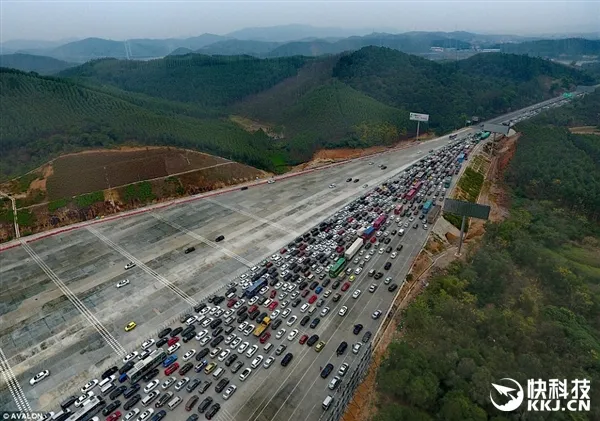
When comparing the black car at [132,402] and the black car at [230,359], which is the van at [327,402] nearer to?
the black car at [230,359]

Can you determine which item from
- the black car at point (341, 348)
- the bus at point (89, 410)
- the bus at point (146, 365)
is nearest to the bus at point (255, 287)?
the bus at point (146, 365)

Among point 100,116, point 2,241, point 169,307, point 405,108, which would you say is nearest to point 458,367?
point 169,307

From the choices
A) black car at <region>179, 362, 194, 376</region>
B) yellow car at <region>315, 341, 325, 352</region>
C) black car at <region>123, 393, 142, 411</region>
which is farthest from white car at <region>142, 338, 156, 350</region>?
yellow car at <region>315, 341, 325, 352</region>

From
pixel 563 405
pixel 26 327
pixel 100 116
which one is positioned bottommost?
pixel 26 327

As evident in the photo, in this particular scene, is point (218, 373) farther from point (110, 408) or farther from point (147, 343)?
point (147, 343)

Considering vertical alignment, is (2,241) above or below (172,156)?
below

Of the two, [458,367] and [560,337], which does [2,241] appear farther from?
[560,337]
